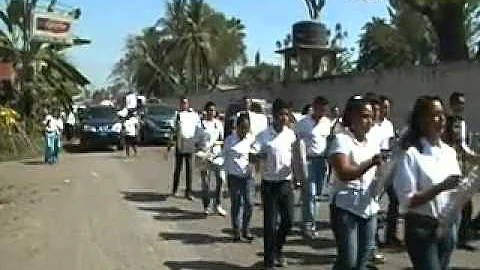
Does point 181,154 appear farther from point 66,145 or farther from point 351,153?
point 66,145

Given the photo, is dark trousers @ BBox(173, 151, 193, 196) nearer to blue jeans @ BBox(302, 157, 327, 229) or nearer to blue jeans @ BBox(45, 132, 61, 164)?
blue jeans @ BBox(302, 157, 327, 229)

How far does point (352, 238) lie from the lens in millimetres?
5605

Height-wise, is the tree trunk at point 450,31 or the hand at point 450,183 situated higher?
the tree trunk at point 450,31

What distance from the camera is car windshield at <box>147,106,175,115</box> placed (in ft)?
102

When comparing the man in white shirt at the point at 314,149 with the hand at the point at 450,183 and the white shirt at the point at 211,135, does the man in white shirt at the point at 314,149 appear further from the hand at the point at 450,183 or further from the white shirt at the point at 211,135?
the hand at the point at 450,183

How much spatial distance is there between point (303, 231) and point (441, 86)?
38.8 feet

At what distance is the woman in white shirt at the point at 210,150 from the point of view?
468 inches

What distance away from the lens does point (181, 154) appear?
13.5 meters

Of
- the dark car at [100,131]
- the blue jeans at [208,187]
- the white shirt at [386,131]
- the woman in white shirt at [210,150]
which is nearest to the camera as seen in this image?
the white shirt at [386,131]

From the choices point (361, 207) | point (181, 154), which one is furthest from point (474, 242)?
point (181, 154)

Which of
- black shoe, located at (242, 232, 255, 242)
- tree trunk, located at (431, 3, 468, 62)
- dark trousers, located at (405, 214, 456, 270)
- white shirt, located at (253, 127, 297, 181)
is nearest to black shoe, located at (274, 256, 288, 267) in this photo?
white shirt, located at (253, 127, 297, 181)

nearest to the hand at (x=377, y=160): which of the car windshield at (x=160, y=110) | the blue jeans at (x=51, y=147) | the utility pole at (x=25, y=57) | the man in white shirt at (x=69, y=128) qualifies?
the blue jeans at (x=51, y=147)

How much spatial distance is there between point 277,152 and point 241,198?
4.30 ft

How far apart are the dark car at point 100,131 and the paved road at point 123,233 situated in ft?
38.4
